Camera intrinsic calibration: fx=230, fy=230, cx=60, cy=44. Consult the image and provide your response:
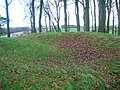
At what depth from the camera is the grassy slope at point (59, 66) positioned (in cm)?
821

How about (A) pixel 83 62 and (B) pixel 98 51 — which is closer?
(A) pixel 83 62

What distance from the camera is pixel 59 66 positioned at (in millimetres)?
10414

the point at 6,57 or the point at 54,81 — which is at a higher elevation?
the point at 6,57

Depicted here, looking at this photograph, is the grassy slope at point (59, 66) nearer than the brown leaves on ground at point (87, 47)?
Yes

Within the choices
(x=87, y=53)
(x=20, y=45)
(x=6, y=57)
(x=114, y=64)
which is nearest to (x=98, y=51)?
(x=87, y=53)

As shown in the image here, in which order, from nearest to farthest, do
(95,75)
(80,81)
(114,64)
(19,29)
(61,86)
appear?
(61,86)
(80,81)
(95,75)
(114,64)
(19,29)

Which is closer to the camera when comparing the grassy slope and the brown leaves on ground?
the grassy slope

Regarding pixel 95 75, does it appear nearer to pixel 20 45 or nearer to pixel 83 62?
pixel 83 62

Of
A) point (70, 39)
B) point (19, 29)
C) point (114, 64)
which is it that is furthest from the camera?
point (19, 29)

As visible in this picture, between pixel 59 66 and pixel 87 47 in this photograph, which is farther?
pixel 87 47

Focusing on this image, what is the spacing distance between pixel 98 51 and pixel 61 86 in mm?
6473

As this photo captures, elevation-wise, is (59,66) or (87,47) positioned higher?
(87,47)

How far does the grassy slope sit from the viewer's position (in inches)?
323

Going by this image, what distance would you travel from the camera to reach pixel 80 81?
29.5 ft
